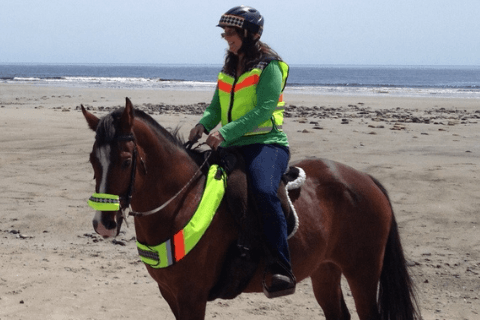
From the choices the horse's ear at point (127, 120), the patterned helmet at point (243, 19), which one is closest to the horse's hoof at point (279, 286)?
the horse's ear at point (127, 120)

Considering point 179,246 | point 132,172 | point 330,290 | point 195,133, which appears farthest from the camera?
point 330,290

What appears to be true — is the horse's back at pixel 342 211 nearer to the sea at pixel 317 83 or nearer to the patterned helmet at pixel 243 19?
the patterned helmet at pixel 243 19

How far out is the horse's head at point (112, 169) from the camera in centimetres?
329

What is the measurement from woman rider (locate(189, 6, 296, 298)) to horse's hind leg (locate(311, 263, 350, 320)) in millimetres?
847

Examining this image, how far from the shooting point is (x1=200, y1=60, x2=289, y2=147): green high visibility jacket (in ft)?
12.4

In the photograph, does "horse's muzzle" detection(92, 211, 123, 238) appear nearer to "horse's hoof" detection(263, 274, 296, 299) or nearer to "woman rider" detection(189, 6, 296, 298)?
"woman rider" detection(189, 6, 296, 298)

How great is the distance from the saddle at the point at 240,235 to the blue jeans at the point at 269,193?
0.17ft

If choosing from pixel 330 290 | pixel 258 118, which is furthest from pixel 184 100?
pixel 258 118

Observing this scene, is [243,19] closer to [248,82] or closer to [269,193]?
[248,82]

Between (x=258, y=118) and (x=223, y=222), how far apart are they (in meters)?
0.68

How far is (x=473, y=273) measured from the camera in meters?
6.59

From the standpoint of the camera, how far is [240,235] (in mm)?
3791

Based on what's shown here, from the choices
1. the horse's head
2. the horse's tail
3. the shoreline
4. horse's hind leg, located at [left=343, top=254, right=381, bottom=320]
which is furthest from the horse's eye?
the shoreline

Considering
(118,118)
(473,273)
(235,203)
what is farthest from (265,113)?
(473,273)
